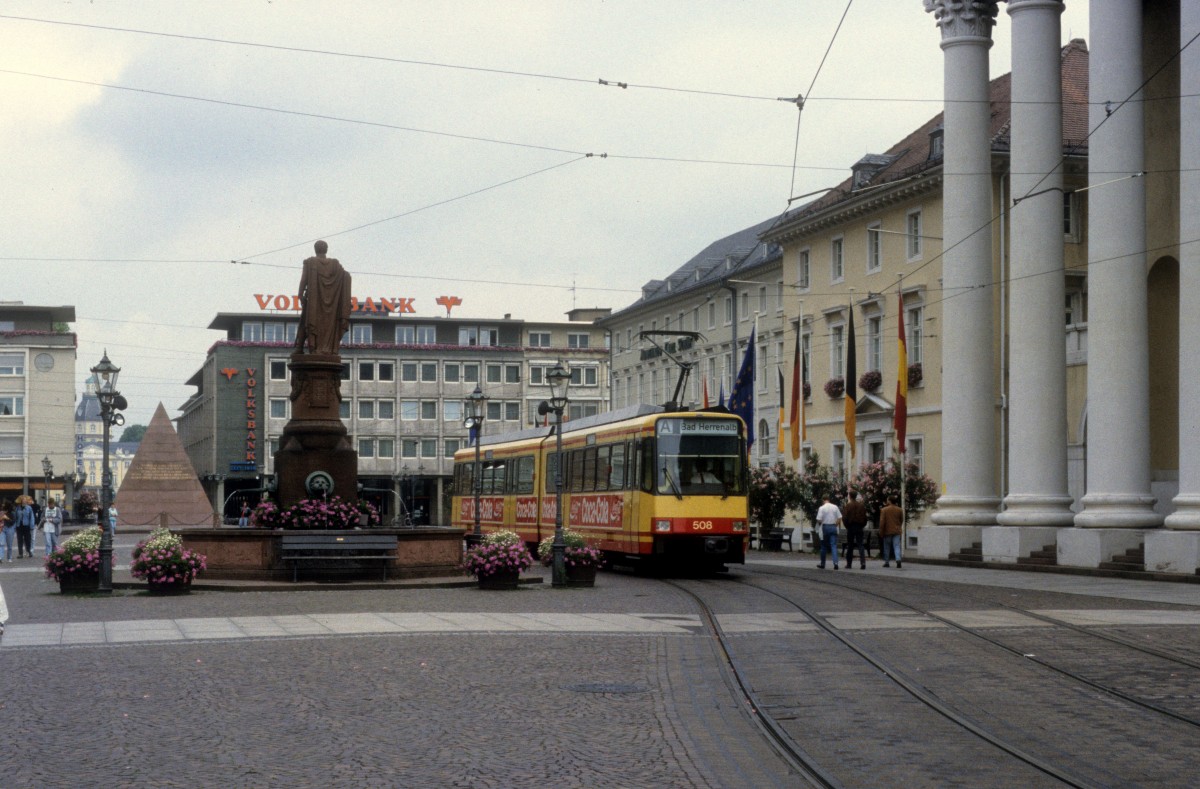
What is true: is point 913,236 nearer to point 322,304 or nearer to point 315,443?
point 322,304

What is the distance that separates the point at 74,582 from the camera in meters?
25.8

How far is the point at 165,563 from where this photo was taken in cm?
2470

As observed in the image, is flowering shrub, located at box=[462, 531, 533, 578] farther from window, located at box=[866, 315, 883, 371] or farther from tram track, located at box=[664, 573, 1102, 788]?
window, located at box=[866, 315, 883, 371]

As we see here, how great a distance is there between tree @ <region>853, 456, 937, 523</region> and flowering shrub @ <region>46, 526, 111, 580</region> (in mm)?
22743

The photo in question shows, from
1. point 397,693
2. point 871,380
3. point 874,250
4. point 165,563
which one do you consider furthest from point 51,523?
point 397,693


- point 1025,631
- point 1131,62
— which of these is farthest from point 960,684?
point 1131,62

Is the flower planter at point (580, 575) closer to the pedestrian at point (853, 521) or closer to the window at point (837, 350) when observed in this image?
the pedestrian at point (853, 521)

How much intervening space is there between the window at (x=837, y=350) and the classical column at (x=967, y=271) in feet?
60.9

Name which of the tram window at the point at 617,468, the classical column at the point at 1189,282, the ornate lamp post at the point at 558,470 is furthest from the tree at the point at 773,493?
the ornate lamp post at the point at 558,470

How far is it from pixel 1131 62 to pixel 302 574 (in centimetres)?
1952

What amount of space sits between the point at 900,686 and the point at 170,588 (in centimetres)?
1481

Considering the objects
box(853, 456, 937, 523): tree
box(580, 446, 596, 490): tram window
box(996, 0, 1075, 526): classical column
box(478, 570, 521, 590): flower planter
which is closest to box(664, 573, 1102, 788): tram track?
box(478, 570, 521, 590): flower planter

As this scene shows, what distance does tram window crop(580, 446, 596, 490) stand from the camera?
35875 millimetres

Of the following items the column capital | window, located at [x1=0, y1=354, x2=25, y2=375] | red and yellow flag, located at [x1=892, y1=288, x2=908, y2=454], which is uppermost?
the column capital
